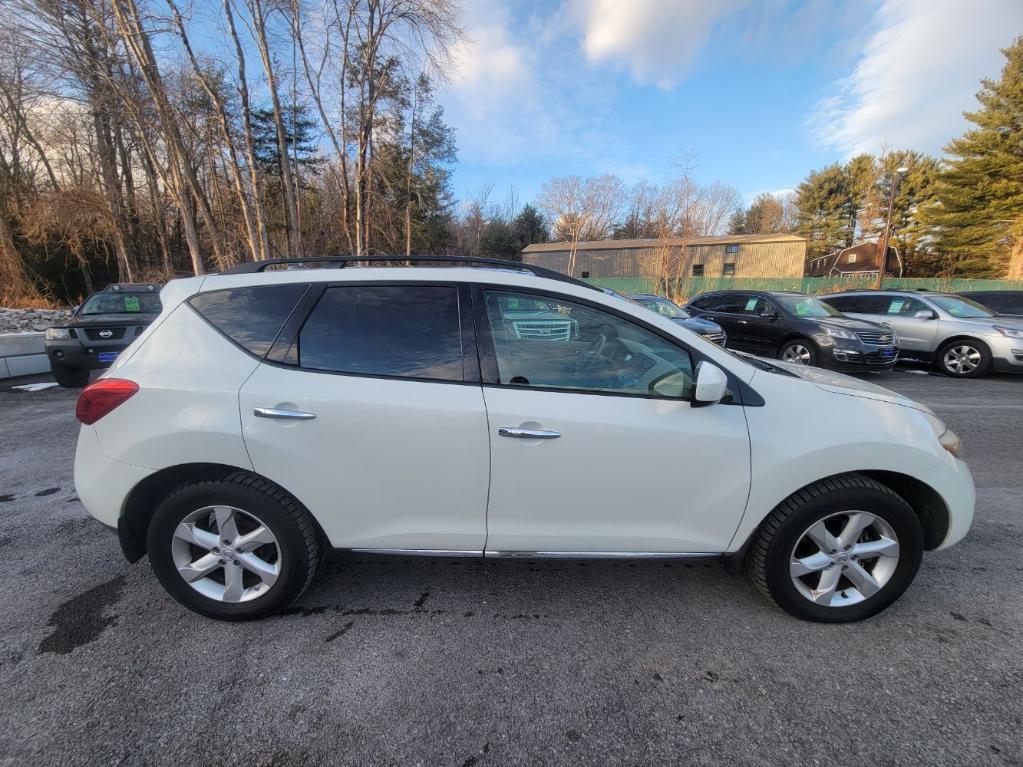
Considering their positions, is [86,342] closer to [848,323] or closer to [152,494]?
[152,494]

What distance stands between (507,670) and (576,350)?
1465 mm

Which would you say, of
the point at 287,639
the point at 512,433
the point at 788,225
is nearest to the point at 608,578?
the point at 512,433

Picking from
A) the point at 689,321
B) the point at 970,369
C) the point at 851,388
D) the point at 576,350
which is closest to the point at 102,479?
the point at 576,350

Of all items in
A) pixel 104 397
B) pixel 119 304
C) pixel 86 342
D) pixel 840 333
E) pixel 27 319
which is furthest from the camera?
pixel 27 319

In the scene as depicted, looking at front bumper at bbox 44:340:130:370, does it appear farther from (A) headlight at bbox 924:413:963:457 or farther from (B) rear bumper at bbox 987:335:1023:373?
(B) rear bumper at bbox 987:335:1023:373

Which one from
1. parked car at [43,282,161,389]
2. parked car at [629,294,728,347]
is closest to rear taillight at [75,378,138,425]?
parked car at [629,294,728,347]

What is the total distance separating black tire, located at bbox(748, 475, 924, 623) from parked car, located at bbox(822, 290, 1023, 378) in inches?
379

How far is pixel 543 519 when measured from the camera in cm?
211

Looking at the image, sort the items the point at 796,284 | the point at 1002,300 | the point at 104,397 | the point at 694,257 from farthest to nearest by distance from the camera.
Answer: the point at 694,257 < the point at 796,284 < the point at 1002,300 < the point at 104,397

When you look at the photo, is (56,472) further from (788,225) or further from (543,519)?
(788,225)

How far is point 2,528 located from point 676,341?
181 inches

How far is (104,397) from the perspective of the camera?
6.86ft

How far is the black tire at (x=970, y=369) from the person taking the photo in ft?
28.0

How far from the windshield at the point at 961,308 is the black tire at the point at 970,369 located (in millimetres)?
658
